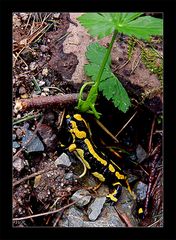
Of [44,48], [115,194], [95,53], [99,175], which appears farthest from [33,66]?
[115,194]

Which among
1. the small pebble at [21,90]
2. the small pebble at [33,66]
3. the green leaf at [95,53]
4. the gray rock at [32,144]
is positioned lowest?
the gray rock at [32,144]

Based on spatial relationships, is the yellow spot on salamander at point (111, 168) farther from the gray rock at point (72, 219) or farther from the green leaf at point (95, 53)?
the green leaf at point (95, 53)

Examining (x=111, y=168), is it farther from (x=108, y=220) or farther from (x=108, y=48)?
(x=108, y=48)

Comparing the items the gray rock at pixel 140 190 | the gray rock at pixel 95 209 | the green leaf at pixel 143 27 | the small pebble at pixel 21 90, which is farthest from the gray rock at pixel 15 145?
the green leaf at pixel 143 27
